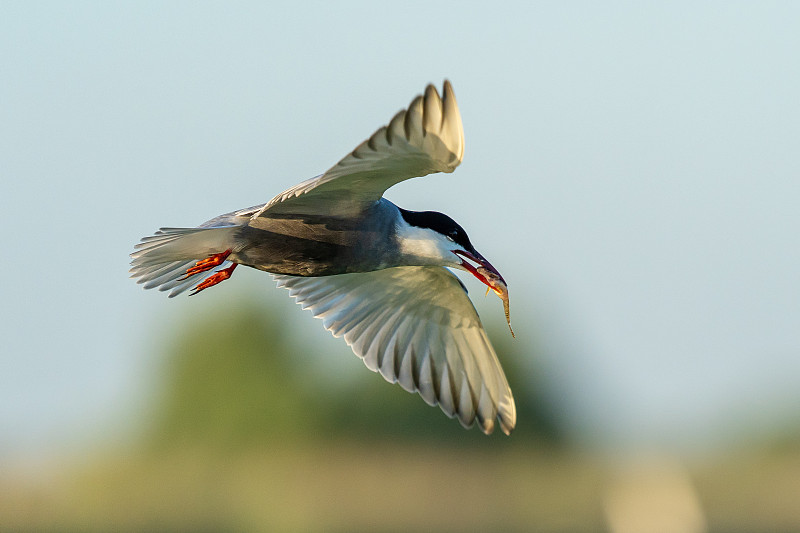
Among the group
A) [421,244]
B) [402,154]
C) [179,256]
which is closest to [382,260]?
[421,244]

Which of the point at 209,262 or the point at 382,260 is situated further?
the point at 209,262

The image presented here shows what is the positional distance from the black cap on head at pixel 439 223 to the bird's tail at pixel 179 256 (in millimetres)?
1085

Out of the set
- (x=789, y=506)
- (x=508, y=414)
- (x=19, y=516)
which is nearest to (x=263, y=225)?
(x=508, y=414)

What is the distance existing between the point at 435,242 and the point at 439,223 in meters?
0.13

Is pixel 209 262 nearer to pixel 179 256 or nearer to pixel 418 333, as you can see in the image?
pixel 179 256

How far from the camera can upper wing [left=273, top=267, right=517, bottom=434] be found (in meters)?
8.48

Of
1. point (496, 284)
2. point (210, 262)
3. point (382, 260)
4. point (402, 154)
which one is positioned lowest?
point (496, 284)

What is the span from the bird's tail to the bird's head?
105 cm

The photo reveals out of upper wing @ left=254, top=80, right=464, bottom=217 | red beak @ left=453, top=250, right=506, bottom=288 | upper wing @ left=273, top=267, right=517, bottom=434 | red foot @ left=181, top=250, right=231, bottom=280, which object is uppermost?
A: upper wing @ left=254, top=80, right=464, bottom=217

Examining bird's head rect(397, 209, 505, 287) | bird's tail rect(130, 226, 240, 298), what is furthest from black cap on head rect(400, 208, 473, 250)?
bird's tail rect(130, 226, 240, 298)

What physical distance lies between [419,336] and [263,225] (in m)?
1.99

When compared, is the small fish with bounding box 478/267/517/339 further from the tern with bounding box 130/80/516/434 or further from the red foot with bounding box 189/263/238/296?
the red foot with bounding box 189/263/238/296

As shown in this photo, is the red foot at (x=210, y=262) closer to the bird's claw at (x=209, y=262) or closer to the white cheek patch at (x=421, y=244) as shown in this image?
the bird's claw at (x=209, y=262)

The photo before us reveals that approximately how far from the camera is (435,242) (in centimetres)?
716
